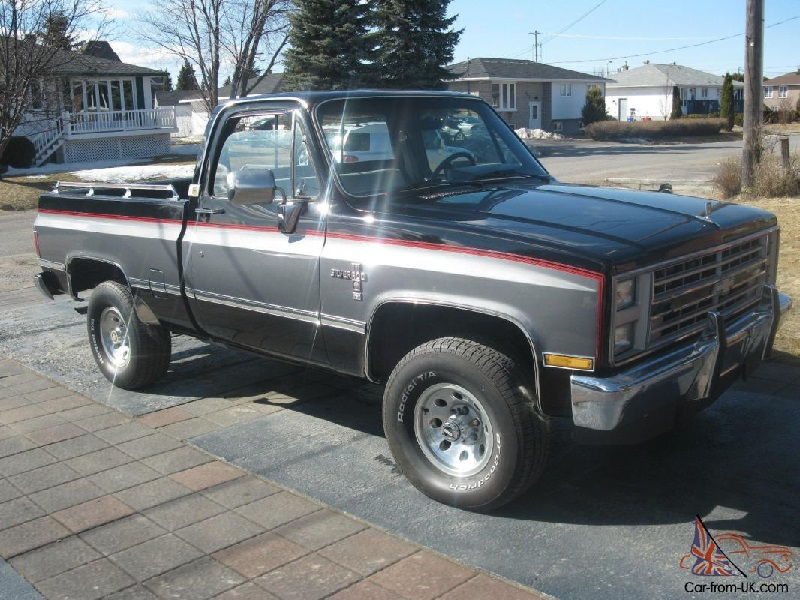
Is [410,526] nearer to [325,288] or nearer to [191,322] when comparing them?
[325,288]

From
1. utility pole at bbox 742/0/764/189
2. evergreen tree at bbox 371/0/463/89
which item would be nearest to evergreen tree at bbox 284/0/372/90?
evergreen tree at bbox 371/0/463/89

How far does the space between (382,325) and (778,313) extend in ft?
7.37

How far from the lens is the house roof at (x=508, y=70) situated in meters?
56.6

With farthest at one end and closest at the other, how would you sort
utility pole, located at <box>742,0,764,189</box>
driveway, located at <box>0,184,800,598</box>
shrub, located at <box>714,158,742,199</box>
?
shrub, located at <box>714,158,742,199</box> < utility pole, located at <box>742,0,764,189</box> < driveway, located at <box>0,184,800,598</box>

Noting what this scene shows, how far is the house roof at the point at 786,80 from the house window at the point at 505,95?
155 feet

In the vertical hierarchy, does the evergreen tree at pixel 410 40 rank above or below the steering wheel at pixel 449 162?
above

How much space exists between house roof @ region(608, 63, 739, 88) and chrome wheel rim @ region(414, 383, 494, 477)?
81.4 meters

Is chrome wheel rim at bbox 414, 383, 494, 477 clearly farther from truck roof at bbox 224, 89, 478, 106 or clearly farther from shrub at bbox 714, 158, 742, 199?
shrub at bbox 714, 158, 742, 199

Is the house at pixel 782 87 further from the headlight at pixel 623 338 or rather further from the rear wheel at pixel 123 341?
the headlight at pixel 623 338

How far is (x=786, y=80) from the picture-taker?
92.9 meters

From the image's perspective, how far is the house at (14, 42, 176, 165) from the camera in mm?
36938

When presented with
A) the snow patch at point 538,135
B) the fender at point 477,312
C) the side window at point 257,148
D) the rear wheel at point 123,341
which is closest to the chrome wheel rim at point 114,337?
the rear wheel at point 123,341

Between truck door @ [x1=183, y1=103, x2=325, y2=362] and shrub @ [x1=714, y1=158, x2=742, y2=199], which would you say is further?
shrub @ [x1=714, y1=158, x2=742, y2=199]

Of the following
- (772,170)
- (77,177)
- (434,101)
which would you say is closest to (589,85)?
(77,177)
